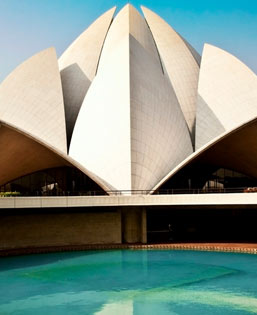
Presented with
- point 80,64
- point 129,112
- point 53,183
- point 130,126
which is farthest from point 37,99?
point 130,126

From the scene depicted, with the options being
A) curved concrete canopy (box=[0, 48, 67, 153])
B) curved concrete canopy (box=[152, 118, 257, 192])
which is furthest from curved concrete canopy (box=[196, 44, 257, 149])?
curved concrete canopy (box=[0, 48, 67, 153])

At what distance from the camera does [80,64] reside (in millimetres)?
28438

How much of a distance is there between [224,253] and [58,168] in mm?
13928

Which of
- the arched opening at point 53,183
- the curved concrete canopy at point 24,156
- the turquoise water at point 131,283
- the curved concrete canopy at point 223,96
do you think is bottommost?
the turquoise water at point 131,283

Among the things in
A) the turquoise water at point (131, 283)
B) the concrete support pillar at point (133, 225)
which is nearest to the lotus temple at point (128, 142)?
the concrete support pillar at point (133, 225)

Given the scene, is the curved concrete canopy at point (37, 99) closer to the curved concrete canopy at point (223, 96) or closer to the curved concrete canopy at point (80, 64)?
the curved concrete canopy at point (80, 64)

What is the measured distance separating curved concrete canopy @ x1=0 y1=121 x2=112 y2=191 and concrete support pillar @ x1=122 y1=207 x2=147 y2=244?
67.8 inches

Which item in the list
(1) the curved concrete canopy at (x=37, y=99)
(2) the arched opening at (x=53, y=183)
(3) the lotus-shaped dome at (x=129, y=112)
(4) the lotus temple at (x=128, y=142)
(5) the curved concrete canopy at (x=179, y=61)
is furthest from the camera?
(5) the curved concrete canopy at (x=179, y=61)

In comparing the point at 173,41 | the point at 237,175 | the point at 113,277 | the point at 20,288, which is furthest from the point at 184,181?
the point at 20,288

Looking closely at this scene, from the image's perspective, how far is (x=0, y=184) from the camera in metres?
25.4

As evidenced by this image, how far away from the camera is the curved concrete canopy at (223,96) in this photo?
2322 cm

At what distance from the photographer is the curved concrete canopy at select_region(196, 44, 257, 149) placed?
23219 millimetres

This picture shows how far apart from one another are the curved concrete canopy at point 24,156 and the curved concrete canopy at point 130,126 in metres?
1.18

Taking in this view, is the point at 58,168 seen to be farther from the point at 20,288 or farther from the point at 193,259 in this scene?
the point at 20,288
